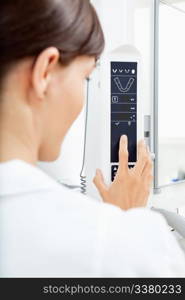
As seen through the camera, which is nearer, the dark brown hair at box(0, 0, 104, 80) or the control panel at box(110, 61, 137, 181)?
the dark brown hair at box(0, 0, 104, 80)

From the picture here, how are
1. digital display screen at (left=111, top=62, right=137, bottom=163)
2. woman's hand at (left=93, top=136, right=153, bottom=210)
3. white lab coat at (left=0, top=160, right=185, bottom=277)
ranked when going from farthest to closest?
digital display screen at (left=111, top=62, right=137, bottom=163) < woman's hand at (left=93, top=136, right=153, bottom=210) < white lab coat at (left=0, top=160, right=185, bottom=277)

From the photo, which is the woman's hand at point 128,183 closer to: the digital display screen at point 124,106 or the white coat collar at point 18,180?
the digital display screen at point 124,106

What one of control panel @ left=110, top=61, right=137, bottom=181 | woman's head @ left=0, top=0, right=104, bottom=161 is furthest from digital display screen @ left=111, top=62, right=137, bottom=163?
woman's head @ left=0, top=0, right=104, bottom=161

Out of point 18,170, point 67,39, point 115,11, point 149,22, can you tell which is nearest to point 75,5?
point 67,39

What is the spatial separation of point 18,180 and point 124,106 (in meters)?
0.47

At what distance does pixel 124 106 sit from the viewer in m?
0.85

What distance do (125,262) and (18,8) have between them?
0.97 ft

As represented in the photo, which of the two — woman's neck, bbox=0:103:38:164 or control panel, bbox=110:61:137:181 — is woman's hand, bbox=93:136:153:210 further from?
woman's neck, bbox=0:103:38:164

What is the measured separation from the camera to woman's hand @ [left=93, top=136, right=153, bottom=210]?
28.0 inches

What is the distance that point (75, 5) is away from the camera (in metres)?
0.44

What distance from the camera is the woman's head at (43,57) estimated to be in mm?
420

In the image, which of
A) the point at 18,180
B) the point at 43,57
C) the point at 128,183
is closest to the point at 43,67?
the point at 43,57

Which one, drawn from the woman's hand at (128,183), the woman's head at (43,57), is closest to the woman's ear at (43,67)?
the woman's head at (43,57)

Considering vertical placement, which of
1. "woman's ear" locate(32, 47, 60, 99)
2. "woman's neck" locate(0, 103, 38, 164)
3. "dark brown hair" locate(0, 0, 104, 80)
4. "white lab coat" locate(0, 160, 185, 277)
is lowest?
"white lab coat" locate(0, 160, 185, 277)
